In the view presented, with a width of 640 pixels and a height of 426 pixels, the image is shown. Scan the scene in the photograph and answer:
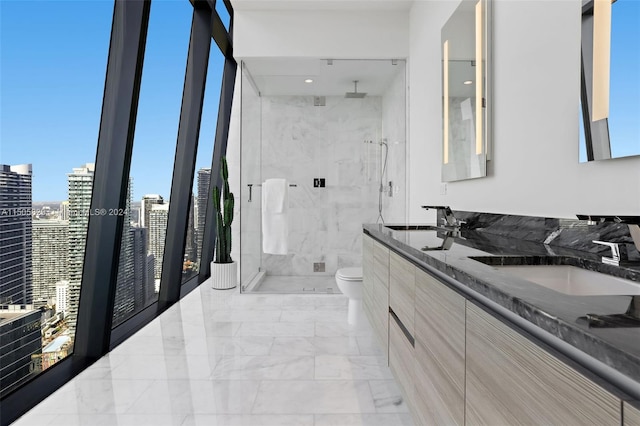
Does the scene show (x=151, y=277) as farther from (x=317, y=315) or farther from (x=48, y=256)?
(x=317, y=315)

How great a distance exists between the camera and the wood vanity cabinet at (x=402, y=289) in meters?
1.32

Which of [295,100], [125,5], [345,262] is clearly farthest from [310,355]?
[295,100]

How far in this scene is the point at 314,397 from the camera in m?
1.84

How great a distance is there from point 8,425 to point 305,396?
A: 1277 millimetres

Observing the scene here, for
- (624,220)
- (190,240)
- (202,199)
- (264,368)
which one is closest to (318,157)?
(202,199)

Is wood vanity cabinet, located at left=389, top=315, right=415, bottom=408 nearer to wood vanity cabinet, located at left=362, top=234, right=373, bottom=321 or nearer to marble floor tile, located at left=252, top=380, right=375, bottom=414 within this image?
marble floor tile, located at left=252, top=380, right=375, bottom=414

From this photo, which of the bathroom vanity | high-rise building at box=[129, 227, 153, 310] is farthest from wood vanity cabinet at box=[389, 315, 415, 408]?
high-rise building at box=[129, 227, 153, 310]

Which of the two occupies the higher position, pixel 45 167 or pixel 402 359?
pixel 45 167

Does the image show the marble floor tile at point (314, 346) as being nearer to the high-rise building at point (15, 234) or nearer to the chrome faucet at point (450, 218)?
the chrome faucet at point (450, 218)

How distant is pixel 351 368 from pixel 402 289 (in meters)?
0.93

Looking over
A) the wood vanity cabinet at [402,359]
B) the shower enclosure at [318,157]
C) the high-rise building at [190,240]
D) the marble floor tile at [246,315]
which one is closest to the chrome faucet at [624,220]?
the wood vanity cabinet at [402,359]

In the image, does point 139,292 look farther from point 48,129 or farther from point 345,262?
point 345,262

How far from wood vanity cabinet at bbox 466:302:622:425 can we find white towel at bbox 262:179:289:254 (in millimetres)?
3274

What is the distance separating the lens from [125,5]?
2.20 meters
